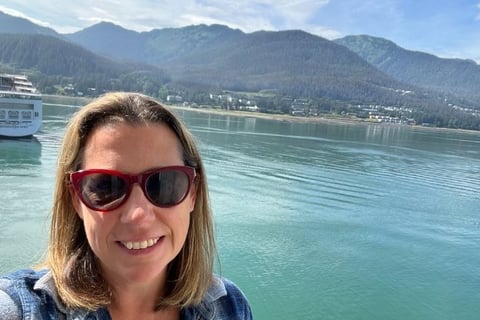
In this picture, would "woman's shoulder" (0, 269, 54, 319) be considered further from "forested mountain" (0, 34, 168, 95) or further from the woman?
"forested mountain" (0, 34, 168, 95)

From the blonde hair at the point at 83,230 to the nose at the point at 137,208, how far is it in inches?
6.8

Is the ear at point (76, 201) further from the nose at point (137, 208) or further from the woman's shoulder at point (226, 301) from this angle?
the woman's shoulder at point (226, 301)

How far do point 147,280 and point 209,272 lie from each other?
0.97 ft

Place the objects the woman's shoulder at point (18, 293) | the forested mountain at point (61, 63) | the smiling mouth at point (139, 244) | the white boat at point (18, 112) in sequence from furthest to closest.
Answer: the forested mountain at point (61, 63), the white boat at point (18, 112), the smiling mouth at point (139, 244), the woman's shoulder at point (18, 293)

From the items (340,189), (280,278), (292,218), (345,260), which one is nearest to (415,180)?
(340,189)

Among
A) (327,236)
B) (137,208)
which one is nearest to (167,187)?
(137,208)

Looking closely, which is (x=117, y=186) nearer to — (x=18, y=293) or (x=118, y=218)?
(x=118, y=218)

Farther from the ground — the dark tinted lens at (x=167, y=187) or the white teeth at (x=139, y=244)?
the dark tinted lens at (x=167, y=187)

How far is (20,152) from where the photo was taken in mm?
22594

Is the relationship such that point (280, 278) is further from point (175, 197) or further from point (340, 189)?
point (340, 189)

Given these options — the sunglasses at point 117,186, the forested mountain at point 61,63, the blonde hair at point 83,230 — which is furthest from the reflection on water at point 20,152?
the forested mountain at point 61,63

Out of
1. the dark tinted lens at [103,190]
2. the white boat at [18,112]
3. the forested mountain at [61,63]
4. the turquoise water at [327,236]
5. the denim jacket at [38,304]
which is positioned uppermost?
the forested mountain at [61,63]

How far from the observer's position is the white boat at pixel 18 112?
2661 centimetres

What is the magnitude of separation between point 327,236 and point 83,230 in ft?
40.0
